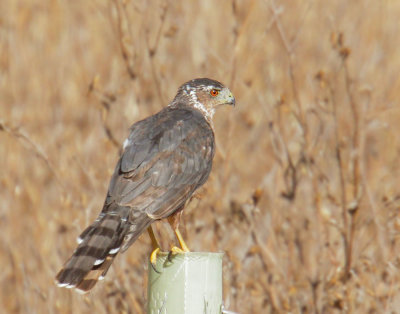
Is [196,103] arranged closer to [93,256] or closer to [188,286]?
[93,256]

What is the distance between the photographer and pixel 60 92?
8906 millimetres

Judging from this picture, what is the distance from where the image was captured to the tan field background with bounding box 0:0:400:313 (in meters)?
5.18

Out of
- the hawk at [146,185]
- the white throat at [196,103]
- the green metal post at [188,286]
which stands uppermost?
the white throat at [196,103]

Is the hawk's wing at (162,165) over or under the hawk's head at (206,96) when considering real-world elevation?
under

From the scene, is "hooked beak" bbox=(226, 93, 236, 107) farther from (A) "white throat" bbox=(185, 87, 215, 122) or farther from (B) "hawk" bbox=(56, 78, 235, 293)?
(B) "hawk" bbox=(56, 78, 235, 293)

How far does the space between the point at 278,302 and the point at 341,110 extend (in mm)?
3215

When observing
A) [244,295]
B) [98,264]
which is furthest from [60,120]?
[98,264]

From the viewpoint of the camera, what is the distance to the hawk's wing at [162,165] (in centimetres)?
404

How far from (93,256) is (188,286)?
17.3 inches

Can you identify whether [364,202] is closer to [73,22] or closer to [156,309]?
[156,309]

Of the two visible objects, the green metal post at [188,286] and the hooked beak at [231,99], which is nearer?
the green metal post at [188,286]

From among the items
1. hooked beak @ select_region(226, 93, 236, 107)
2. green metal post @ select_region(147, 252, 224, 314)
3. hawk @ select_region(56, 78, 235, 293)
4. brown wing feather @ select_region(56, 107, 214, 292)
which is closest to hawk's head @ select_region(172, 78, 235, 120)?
hooked beak @ select_region(226, 93, 236, 107)

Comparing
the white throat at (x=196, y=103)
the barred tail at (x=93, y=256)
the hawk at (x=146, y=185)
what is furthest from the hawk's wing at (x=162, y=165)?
the white throat at (x=196, y=103)

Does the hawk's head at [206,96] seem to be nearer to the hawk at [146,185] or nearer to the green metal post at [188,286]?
the hawk at [146,185]
